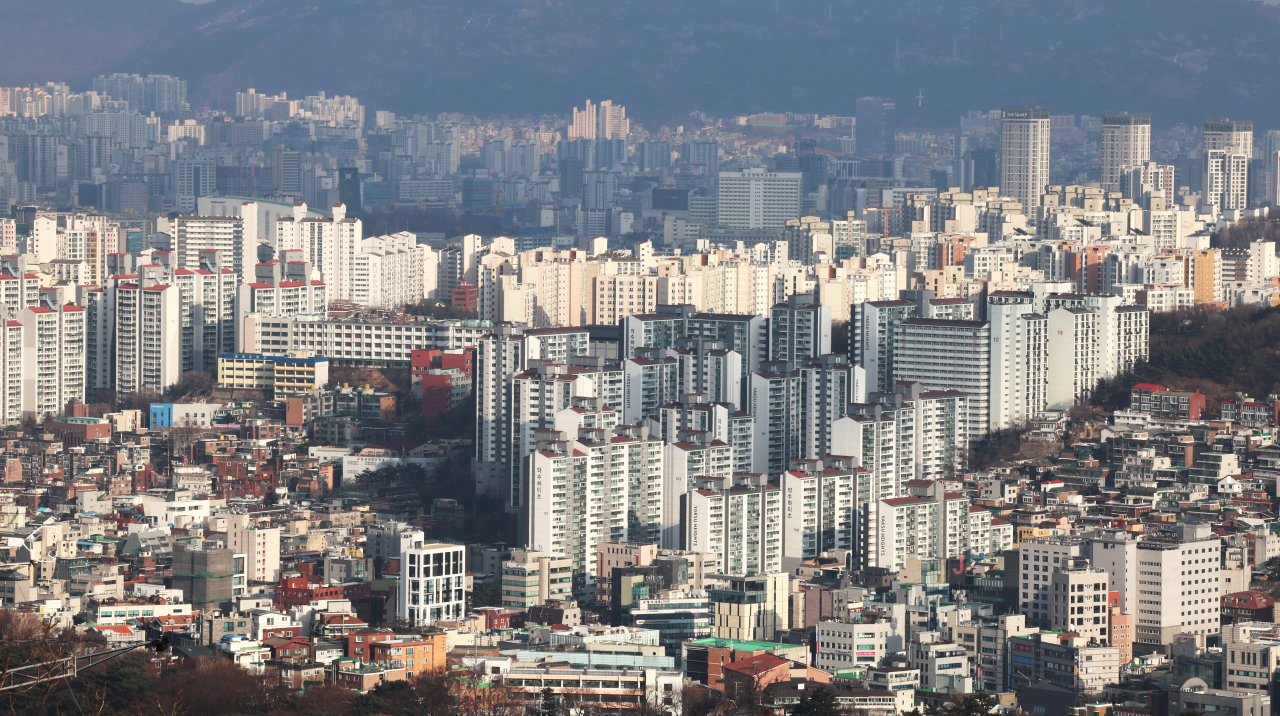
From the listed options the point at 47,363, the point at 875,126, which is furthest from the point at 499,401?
the point at 875,126

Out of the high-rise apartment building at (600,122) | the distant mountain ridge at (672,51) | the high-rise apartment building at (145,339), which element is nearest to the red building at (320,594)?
the high-rise apartment building at (145,339)

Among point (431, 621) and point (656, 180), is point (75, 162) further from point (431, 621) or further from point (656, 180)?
point (431, 621)

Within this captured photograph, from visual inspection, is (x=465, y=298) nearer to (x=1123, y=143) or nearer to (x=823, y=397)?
(x=823, y=397)

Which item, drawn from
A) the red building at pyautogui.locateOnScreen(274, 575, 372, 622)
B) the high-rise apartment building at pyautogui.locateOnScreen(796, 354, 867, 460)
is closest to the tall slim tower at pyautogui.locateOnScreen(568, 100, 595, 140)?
the high-rise apartment building at pyautogui.locateOnScreen(796, 354, 867, 460)

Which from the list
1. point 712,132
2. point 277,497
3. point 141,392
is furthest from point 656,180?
point 277,497

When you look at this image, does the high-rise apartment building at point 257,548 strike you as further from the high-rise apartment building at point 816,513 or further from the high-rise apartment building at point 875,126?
the high-rise apartment building at point 875,126

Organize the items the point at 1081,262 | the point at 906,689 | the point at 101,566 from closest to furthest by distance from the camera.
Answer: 1. the point at 906,689
2. the point at 101,566
3. the point at 1081,262
